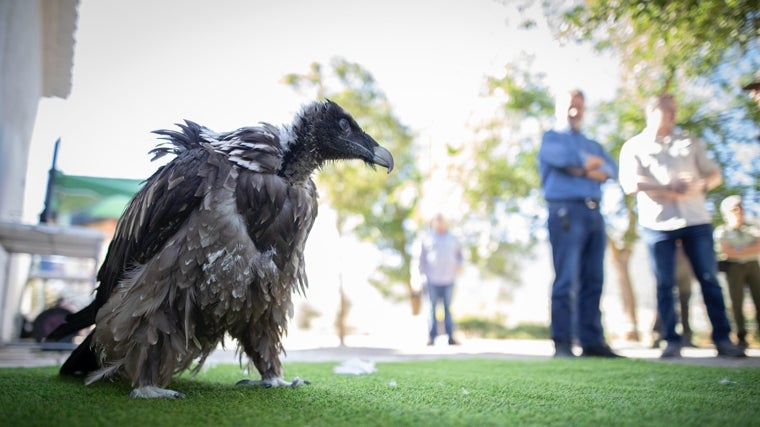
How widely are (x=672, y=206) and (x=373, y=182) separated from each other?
29.9 feet

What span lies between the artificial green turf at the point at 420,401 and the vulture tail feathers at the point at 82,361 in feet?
0.31

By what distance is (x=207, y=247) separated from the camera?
2.44 meters

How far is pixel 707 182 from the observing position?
485cm

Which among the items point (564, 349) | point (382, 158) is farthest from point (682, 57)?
point (382, 158)

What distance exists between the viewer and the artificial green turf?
1867mm

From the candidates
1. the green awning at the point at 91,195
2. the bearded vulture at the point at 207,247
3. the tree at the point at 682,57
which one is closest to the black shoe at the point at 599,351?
the tree at the point at 682,57

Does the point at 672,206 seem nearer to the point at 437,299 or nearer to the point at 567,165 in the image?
the point at 567,165

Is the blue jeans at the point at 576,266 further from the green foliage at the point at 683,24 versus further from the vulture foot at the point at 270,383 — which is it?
the vulture foot at the point at 270,383

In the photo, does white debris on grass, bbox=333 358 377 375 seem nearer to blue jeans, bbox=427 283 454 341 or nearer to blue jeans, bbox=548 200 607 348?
blue jeans, bbox=548 200 607 348

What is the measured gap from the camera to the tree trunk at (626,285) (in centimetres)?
1117

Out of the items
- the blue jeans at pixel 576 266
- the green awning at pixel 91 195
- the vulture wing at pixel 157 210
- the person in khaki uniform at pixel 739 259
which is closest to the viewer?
the vulture wing at pixel 157 210

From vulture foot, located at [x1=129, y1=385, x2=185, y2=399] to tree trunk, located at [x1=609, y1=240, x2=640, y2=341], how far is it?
11.1m

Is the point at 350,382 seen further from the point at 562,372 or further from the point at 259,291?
the point at 562,372

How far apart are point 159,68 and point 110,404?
380 cm
